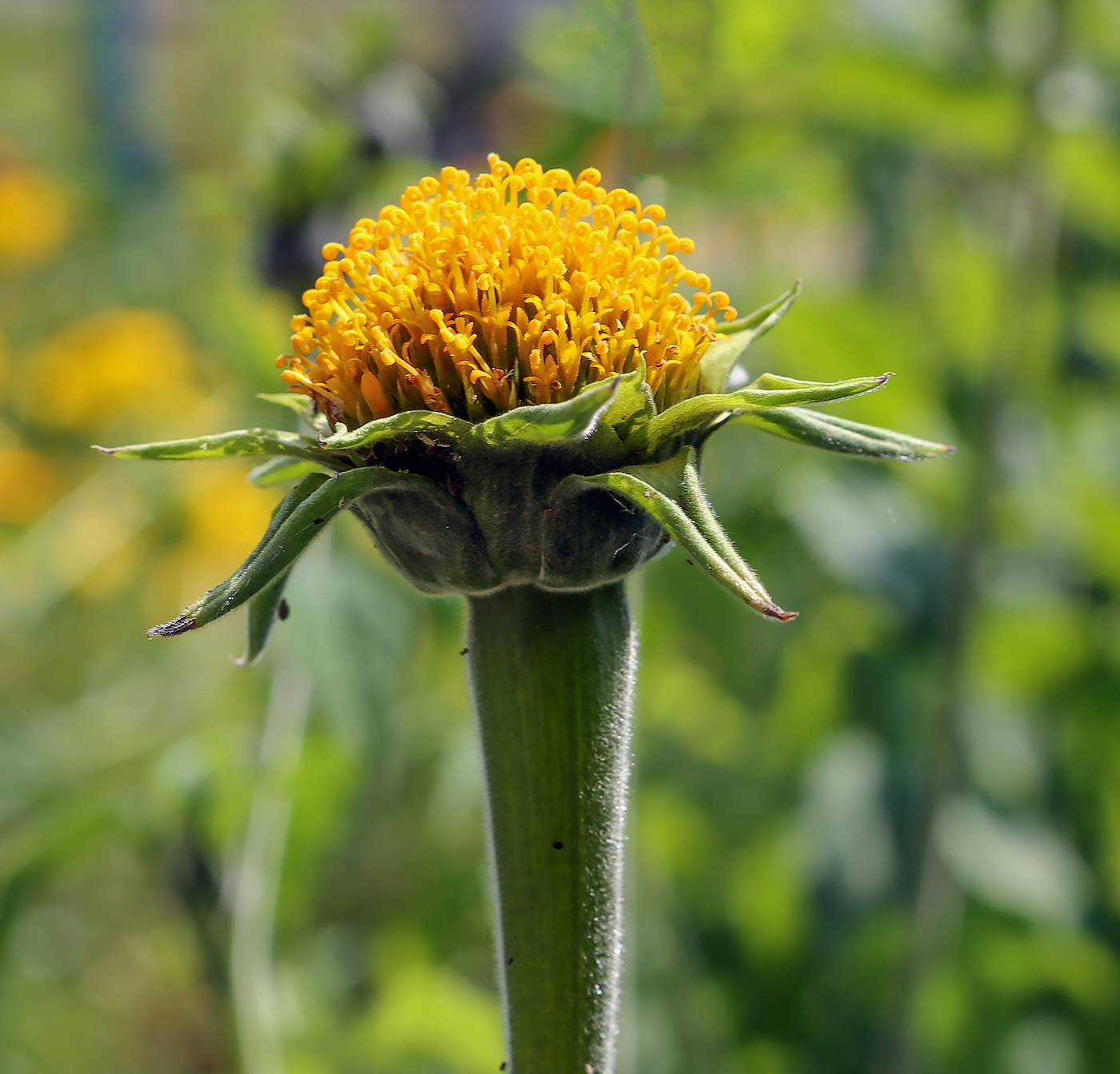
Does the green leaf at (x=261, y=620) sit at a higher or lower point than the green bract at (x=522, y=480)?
lower

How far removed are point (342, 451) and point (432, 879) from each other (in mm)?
1409

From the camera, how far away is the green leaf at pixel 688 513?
1.89 ft

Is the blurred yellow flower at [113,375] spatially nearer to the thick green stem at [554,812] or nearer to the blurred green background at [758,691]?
the blurred green background at [758,691]

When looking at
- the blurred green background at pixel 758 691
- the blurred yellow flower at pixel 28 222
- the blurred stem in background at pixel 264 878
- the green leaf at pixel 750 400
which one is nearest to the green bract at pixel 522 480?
the green leaf at pixel 750 400

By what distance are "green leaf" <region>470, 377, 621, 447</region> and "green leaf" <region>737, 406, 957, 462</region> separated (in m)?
0.11

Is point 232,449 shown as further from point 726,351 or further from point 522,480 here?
point 726,351

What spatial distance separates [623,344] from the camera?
705 millimetres

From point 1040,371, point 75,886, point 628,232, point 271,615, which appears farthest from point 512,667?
point 75,886

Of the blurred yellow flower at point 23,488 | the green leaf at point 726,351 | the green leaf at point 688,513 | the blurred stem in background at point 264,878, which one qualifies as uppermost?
the green leaf at point 726,351

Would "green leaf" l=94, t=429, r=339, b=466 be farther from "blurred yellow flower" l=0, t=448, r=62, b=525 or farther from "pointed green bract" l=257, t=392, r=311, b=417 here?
"blurred yellow flower" l=0, t=448, r=62, b=525

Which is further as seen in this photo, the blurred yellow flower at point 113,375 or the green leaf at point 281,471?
the blurred yellow flower at point 113,375

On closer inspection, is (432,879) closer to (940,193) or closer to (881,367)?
(881,367)

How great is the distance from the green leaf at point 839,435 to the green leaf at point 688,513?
0.07 metres

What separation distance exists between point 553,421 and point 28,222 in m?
3.52
